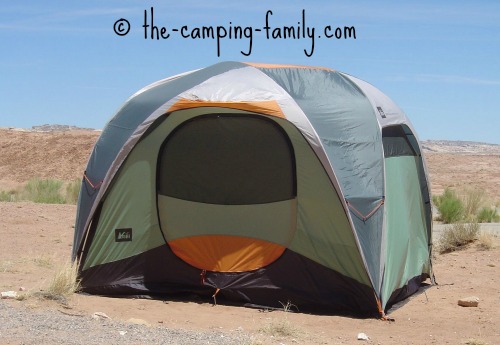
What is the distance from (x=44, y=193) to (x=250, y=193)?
14.5m

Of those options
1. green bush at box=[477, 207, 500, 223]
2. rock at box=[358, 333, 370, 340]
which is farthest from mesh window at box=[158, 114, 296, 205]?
green bush at box=[477, 207, 500, 223]

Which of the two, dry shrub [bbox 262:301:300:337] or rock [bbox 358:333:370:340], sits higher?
dry shrub [bbox 262:301:300:337]

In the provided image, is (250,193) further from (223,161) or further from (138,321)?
(138,321)

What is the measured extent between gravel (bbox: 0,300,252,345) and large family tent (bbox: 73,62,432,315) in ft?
6.19

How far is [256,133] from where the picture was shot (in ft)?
31.4

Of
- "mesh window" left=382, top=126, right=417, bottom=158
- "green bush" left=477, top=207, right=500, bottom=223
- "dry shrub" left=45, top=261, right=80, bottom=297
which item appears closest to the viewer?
"dry shrub" left=45, top=261, right=80, bottom=297

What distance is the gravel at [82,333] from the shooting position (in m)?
6.33

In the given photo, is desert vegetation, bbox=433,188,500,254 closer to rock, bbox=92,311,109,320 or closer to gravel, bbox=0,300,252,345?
gravel, bbox=0,300,252,345

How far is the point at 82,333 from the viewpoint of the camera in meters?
6.62

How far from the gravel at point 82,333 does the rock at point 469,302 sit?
130 inches

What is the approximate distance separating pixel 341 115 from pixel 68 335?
13.6ft

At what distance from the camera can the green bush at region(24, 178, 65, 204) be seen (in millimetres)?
20953

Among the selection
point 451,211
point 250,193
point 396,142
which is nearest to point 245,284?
point 250,193

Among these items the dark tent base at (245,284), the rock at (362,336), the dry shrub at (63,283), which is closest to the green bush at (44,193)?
the dark tent base at (245,284)
